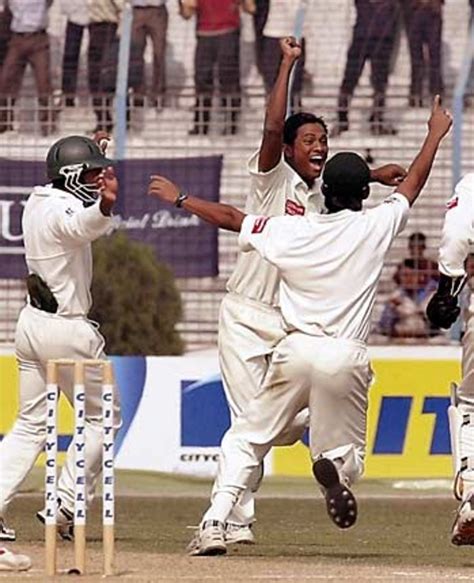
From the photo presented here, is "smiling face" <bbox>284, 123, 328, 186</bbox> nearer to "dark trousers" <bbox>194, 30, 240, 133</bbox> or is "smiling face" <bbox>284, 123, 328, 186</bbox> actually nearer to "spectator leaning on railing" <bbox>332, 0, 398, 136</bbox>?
"spectator leaning on railing" <bbox>332, 0, 398, 136</bbox>

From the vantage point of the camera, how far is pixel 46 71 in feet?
65.0

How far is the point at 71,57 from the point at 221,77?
4.72 feet

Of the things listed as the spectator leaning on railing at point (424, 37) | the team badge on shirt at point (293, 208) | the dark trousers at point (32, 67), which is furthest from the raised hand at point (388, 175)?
the dark trousers at point (32, 67)

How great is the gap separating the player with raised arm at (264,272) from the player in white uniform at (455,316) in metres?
0.55

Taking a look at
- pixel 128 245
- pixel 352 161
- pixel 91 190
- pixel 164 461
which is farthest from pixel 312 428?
pixel 128 245

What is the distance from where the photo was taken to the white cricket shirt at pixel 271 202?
34.6ft

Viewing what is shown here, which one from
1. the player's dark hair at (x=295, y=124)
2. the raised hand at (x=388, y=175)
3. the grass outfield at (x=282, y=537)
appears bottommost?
the grass outfield at (x=282, y=537)

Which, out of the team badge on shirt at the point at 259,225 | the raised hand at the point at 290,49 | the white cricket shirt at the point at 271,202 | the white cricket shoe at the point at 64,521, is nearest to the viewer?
the team badge on shirt at the point at 259,225

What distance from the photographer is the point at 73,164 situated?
35.1ft

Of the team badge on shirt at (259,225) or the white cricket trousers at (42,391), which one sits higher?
the team badge on shirt at (259,225)

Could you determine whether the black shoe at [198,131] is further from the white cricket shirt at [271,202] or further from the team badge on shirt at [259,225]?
the team badge on shirt at [259,225]

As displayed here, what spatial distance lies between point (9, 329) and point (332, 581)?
10.1m

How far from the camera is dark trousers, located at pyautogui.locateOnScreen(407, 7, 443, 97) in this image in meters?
19.4

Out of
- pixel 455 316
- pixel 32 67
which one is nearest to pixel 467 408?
pixel 455 316
